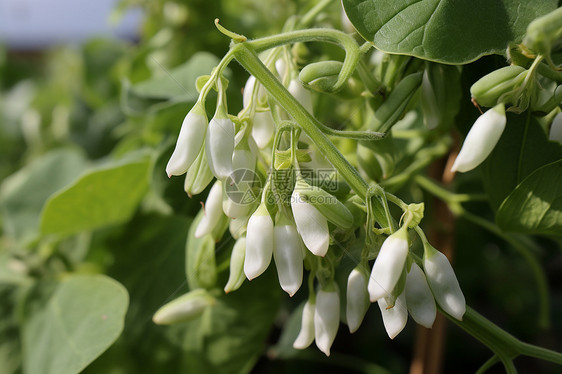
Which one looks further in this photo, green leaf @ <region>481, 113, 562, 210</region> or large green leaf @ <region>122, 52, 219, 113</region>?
large green leaf @ <region>122, 52, 219, 113</region>

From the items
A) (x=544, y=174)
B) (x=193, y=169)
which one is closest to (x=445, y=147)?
(x=544, y=174)

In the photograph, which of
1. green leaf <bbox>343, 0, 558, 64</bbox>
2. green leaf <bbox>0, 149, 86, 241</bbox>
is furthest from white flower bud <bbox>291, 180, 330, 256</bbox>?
green leaf <bbox>0, 149, 86, 241</bbox>

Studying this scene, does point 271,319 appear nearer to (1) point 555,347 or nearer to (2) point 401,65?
(2) point 401,65

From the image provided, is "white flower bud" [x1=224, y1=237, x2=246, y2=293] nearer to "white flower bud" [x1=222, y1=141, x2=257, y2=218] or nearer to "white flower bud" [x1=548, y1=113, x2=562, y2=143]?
"white flower bud" [x1=222, y1=141, x2=257, y2=218]

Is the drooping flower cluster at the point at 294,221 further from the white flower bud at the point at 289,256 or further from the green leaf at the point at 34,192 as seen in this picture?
the green leaf at the point at 34,192

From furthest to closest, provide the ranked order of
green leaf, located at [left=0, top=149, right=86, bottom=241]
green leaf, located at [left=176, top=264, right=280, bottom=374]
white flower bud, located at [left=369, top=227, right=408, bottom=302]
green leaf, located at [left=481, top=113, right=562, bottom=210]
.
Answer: green leaf, located at [left=0, top=149, right=86, bottom=241] < green leaf, located at [left=176, top=264, right=280, bottom=374] < green leaf, located at [left=481, top=113, right=562, bottom=210] < white flower bud, located at [left=369, top=227, right=408, bottom=302]

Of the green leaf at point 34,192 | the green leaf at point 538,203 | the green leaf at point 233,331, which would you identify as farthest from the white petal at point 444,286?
the green leaf at point 34,192
